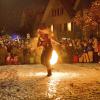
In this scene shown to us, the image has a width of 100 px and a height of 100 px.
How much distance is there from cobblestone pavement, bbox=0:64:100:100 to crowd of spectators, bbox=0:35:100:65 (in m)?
4.40

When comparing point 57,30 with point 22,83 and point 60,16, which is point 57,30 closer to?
point 60,16

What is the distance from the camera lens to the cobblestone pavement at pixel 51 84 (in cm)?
1189

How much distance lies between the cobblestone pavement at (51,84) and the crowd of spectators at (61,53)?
173 inches

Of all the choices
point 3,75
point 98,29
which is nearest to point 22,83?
point 3,75

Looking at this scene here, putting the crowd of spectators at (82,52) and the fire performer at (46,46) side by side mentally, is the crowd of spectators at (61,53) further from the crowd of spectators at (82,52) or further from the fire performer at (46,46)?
the fire performer at (46,46)

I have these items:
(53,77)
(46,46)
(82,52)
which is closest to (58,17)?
(82,52)

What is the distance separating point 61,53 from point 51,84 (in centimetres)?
1037

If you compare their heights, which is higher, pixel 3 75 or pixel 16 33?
pixel 16 33

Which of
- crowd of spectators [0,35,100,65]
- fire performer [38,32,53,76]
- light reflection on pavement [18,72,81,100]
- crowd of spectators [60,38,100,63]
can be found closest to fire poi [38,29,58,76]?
fire performer [38,32,53,76]

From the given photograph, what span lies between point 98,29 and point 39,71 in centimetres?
1390

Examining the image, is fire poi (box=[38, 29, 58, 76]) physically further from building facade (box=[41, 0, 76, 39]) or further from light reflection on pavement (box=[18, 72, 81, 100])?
building facade (box=[41, 0, 76, 39])

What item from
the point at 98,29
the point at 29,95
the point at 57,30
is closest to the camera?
the point at 29,95

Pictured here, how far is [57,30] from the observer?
4159 cm

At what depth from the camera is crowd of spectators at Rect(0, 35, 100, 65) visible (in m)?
23.8
